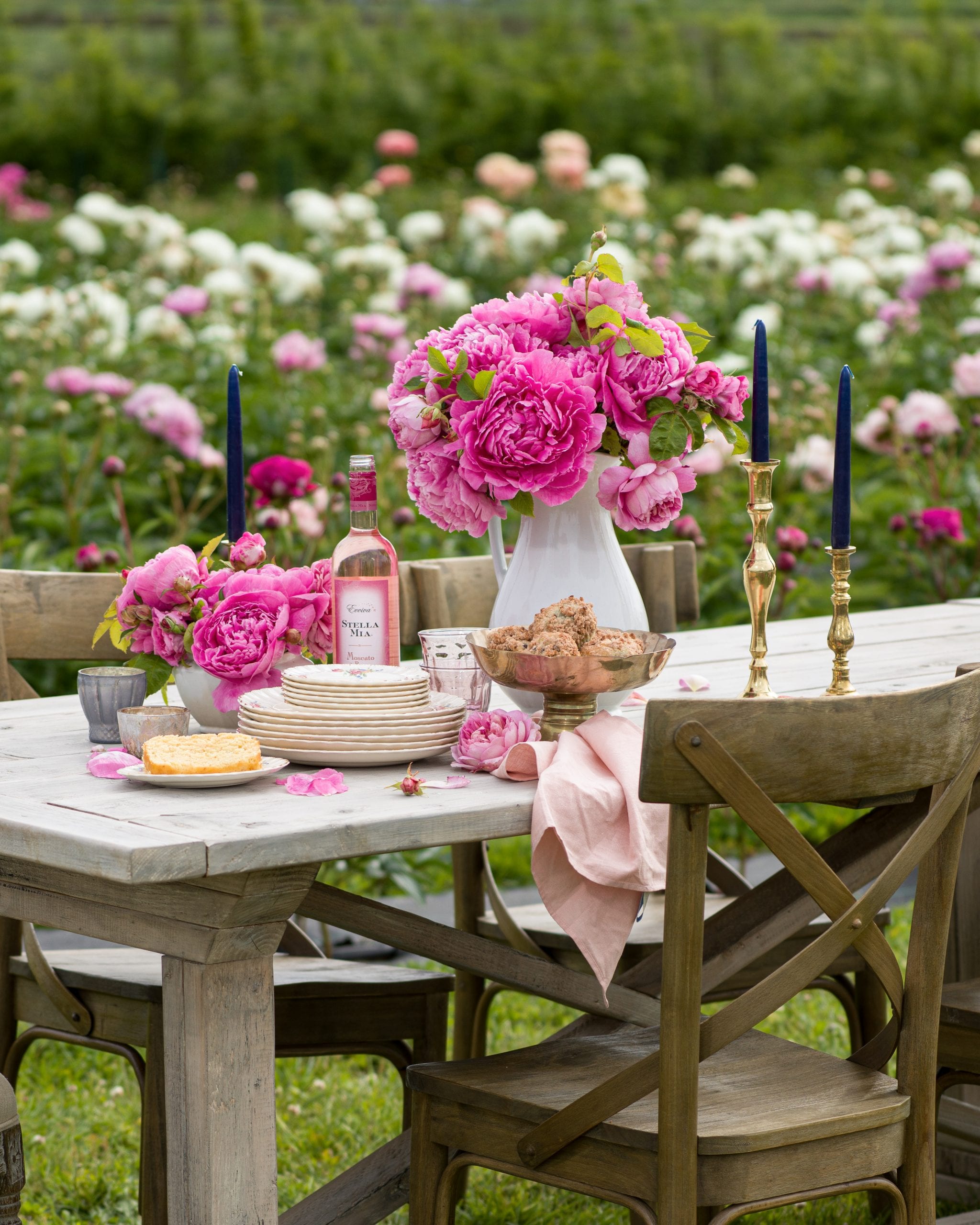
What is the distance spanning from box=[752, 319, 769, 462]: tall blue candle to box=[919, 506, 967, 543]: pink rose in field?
227cm

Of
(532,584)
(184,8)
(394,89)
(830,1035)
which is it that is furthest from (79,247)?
(184,8)

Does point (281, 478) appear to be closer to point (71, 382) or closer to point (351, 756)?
point (71, 382)

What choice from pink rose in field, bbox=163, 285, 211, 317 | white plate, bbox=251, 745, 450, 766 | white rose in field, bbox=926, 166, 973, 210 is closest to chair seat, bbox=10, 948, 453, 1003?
white plate, bbox=251, 745, 450, 766

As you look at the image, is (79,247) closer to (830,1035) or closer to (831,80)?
(830,1035)

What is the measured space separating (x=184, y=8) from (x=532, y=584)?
1295 cm

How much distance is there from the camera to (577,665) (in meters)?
1.96

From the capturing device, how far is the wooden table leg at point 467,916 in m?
2.82

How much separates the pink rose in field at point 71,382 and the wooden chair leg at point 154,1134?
256 centimetres

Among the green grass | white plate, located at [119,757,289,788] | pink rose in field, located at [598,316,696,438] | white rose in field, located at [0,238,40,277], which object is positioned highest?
white rose in field, located at [0,238,40,277]

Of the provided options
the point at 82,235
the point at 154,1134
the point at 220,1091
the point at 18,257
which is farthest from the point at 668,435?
the point at 82,235

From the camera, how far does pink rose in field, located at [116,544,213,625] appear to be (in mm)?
2070

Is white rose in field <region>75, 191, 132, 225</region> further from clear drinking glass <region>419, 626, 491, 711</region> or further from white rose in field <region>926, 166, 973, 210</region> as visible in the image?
clear drinking glass <region>419, 626, 491, 711</region>

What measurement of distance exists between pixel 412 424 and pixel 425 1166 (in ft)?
2.84

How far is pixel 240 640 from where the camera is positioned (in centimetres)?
207
